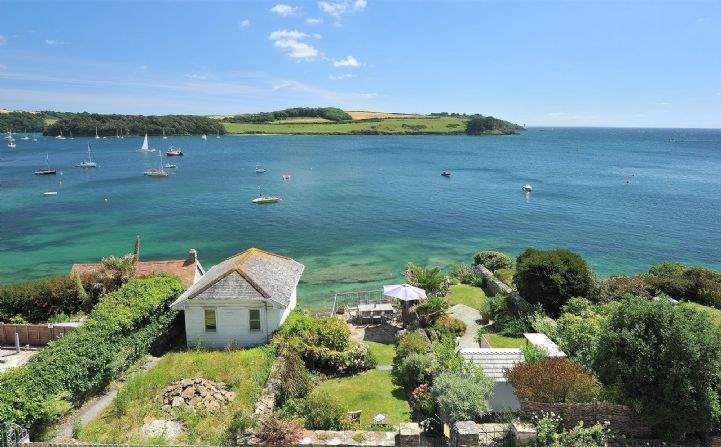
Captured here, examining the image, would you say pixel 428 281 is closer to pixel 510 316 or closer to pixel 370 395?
pixel 510 316

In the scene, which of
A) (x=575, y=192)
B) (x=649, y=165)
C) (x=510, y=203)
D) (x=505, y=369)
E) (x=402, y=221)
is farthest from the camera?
(x=649, y=165)

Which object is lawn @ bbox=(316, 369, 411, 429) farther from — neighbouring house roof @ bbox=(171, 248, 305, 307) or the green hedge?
the green hedge

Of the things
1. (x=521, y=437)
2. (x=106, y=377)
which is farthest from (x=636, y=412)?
(x=106, y=377)

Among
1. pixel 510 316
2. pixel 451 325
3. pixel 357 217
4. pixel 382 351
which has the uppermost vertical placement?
pixel 510 316

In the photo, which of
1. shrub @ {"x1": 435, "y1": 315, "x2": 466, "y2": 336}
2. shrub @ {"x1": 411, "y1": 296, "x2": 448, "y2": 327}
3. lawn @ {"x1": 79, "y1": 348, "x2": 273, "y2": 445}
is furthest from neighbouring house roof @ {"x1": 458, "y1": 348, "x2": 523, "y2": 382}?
lawn @ {"x1": 79, "y1": 348, "x2": 273, "y2": 445}

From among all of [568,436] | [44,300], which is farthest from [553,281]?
[44,300]

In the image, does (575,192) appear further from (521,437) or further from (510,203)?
(521,437)
